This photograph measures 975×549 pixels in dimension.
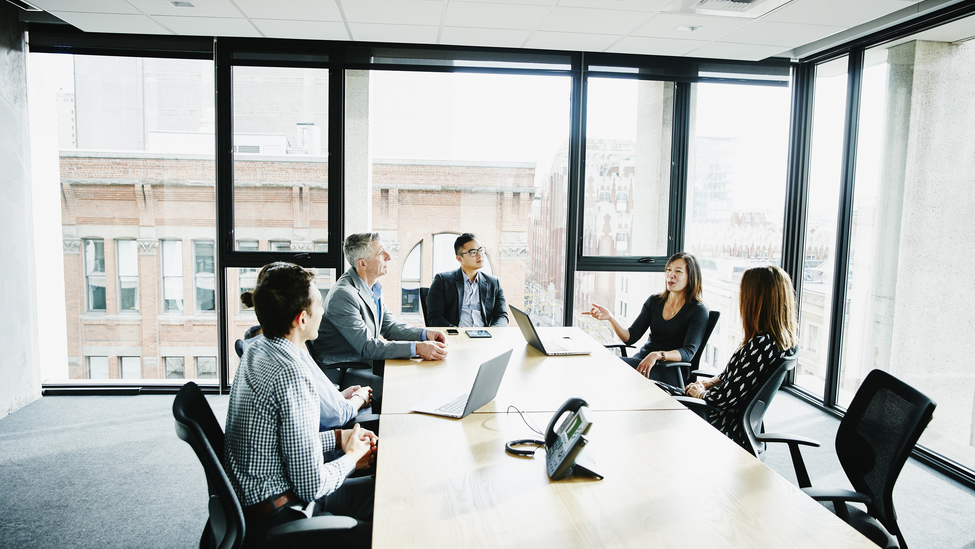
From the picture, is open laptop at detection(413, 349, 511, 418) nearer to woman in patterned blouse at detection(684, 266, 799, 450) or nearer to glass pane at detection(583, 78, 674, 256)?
woman in patterned blouse at detection(684, 266, 799, 450)

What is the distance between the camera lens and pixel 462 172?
5137mm

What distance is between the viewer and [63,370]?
5031 millimetres

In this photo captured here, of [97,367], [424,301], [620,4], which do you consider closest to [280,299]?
[424,301]

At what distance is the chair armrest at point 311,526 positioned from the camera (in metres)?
1.54

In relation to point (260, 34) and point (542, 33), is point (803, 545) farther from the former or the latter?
point (260, 34)

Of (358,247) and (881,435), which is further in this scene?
(358,247)

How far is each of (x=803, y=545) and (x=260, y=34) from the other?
4.67 metres

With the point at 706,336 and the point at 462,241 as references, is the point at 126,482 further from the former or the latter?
the point at 706,336

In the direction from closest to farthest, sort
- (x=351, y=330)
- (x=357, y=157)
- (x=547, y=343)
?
1. (x=351, y=330)
2. (x=547, y=343)
3. (x=357, y=157)

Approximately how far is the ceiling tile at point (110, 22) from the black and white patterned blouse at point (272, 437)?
3575 mm

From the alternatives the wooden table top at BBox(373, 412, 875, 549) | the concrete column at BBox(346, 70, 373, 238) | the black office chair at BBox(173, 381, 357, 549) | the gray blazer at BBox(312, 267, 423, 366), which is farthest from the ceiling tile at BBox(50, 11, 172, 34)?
the wooden table top at BBox(373, 412, 875, 549)

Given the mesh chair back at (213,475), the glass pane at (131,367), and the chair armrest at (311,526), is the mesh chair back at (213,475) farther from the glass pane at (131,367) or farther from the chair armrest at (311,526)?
the glass pane at (131,367)

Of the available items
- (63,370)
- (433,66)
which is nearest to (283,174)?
(433,66)

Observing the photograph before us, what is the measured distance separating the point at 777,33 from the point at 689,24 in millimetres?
697
